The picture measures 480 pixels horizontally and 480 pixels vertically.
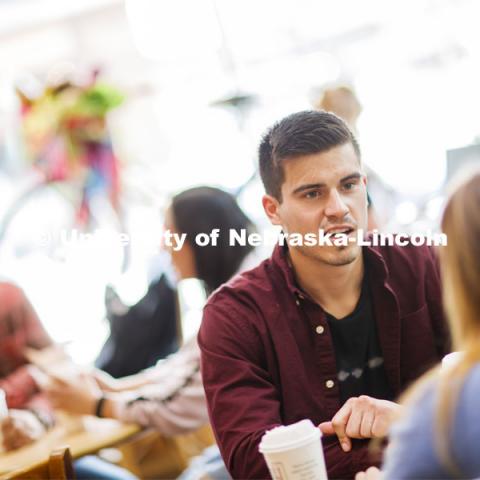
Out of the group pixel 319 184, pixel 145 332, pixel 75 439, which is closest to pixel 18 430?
pixel 75 439

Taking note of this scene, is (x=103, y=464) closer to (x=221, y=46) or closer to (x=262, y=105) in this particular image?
(x=262, y=105)

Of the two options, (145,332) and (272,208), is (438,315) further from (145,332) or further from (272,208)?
(145,332)

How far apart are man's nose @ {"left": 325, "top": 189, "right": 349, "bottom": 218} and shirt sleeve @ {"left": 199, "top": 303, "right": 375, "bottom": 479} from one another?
27cm

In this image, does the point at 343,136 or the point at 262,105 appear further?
the point at 262,105

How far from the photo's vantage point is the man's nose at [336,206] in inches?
67.4

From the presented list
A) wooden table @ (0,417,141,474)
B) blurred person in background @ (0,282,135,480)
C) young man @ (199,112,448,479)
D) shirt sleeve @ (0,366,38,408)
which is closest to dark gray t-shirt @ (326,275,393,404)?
young man @ (199,112,448,479)

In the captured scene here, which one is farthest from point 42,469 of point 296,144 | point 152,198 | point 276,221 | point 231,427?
point 152,198

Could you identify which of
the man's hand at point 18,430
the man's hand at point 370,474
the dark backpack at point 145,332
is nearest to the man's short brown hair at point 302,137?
the man's hand at point 370,474

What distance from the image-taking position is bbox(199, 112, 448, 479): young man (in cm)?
169

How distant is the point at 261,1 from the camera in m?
4.99

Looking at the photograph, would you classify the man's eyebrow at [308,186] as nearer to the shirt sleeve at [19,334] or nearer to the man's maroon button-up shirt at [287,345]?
the man's maroon button-up shirt at [287,345]

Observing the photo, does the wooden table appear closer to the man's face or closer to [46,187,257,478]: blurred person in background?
[46,187,257,478]: blurred person in background

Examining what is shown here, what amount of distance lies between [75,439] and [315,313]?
1.01 meters

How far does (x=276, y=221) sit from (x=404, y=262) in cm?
30
